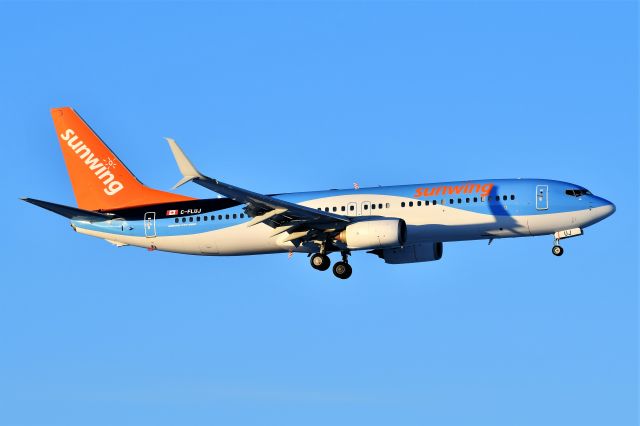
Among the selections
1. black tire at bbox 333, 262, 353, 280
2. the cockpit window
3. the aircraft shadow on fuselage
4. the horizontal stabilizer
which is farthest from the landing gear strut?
the horizontal stabilizer

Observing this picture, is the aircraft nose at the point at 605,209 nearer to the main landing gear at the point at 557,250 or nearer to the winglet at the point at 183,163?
the main landing gear at the point at 557,250

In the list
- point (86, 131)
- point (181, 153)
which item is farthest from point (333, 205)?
point (86, 131)

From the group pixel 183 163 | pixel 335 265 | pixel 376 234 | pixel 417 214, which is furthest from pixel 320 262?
pixel 183 163

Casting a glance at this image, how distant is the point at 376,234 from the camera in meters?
62.2

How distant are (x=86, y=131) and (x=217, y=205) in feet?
35.7

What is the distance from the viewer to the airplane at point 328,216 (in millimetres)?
62594

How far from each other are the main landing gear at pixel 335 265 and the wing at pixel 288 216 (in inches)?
40.4

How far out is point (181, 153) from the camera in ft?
186

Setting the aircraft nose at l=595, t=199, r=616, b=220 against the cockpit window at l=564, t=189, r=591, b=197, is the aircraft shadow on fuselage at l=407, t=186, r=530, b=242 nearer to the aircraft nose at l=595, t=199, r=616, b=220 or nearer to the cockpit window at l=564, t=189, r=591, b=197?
the cockpit window at l=564, t=189, r=591, b=197

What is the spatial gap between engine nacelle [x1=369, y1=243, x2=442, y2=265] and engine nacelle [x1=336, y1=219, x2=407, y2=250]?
4.98 m

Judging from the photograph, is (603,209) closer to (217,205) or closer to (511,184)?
(511,184)

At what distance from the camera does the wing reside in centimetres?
6094

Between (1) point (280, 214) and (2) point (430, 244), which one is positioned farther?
(2) point (430, 244)

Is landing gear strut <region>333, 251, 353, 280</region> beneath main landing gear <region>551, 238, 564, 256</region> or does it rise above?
beneath
